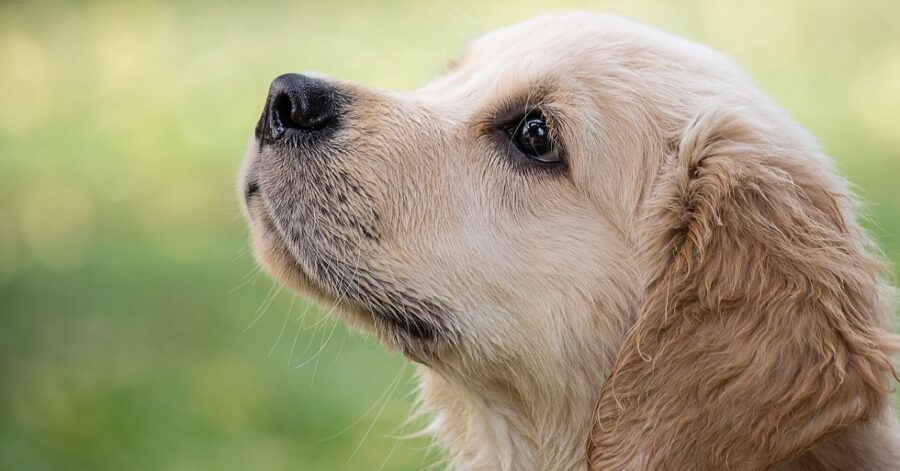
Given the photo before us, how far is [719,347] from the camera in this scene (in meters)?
3.22

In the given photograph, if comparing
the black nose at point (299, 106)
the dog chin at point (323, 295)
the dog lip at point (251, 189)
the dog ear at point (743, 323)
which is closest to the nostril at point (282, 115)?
the black nose at point (299, 106)

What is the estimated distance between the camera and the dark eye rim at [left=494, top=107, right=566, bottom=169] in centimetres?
356

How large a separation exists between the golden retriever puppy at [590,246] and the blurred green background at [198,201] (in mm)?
545

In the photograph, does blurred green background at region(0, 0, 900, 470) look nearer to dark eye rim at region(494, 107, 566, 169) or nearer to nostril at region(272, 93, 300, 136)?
nostril at region(272, 93, 300, 136)

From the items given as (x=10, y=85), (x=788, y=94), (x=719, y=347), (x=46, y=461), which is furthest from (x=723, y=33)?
(x=719, y=347)

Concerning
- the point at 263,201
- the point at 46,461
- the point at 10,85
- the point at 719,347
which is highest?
the point at 263,201

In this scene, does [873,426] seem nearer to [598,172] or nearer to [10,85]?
[598,172]

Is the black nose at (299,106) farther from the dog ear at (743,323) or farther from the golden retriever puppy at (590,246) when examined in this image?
the dog ear at (743,323)

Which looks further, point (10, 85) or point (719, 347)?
point (10, 85)

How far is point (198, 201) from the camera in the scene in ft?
28.9

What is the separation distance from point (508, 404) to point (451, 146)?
0.84 meters

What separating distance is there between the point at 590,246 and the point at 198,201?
585cm

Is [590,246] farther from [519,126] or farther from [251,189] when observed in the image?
[251,189]

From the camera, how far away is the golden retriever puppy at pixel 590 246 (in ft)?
10.5
